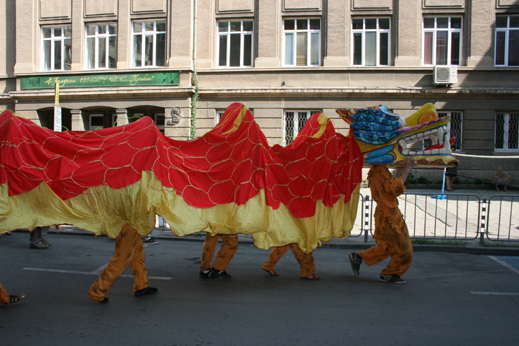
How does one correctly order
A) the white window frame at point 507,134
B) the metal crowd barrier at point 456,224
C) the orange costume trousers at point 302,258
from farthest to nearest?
the white window frame at point 507,134 < the metal crowd barrier at point 456,224 < the orange costume trousers at point 302,258

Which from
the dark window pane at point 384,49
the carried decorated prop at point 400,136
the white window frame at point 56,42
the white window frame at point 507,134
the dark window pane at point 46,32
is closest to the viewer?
the carried decorated prop at point 400,136

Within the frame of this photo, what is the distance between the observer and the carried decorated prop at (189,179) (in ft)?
15.3

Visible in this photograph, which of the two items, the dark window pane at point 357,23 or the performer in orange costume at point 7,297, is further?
the dark window pane at point 357,23

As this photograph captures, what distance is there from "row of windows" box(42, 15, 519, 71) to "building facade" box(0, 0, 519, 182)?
45 mm

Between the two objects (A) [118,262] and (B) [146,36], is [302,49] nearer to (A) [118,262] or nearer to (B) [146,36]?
(B) [146,36]

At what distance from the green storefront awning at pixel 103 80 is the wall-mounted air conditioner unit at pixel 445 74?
36.2 ft

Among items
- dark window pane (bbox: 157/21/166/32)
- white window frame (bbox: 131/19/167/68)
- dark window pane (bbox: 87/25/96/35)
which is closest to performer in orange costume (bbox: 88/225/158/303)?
white window frame (bbox: 131/19/167/68)

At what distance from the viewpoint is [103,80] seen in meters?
18.2

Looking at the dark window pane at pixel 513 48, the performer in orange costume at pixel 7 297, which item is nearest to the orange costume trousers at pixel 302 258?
the performer in orange costume at pixel 7 297

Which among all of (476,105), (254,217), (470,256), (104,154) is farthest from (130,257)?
(476,105)

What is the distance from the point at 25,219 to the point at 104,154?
1164 millimetres

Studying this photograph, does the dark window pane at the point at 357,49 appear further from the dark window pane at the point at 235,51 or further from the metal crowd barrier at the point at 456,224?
the metal crowd barrier at the point at 456,224

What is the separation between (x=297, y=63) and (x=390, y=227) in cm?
1312

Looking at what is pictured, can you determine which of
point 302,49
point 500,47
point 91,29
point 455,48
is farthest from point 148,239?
point 500,47
